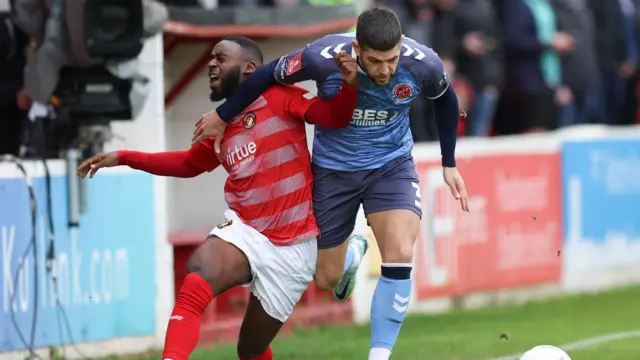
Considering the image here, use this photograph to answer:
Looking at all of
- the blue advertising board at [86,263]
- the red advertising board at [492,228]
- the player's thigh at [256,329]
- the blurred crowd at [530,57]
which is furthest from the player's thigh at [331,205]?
the blurred crowd at [530,57]

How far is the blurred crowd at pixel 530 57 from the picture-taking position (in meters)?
15.0

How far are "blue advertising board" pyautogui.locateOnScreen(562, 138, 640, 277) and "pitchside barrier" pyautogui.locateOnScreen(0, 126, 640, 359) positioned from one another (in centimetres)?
2

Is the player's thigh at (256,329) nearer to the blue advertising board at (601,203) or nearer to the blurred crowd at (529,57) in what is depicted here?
Answer: the blurred crowd at (529,57)

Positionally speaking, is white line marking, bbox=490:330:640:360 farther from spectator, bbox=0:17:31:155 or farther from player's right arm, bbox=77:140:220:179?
spectator, bbox=0:17:31:155

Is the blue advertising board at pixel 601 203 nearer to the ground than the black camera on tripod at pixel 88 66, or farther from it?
nearer to the ground

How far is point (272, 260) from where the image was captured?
8.20 meters

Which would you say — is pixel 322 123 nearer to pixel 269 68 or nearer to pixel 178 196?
pixel 269 68

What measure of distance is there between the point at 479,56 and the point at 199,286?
8.18 m

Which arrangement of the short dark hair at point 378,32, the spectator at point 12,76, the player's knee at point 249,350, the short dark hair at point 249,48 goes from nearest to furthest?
the short dark hair at point 378,32 < the short dark hair at point 249,48 < the player's knee at point 249,350 < the spectator at point 12,76

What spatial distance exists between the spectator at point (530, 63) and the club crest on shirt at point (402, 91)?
789 cm

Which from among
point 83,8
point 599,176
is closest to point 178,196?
point 83,8

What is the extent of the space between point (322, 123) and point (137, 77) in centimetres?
342

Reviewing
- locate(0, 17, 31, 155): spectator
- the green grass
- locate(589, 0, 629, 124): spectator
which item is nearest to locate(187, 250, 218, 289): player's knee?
the green grass

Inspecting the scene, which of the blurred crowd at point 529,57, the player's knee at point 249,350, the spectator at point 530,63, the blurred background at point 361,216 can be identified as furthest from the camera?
the spectator at point 530,63
